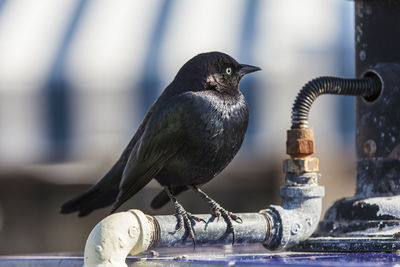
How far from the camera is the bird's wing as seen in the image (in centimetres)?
251

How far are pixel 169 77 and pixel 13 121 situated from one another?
1709 millimetres

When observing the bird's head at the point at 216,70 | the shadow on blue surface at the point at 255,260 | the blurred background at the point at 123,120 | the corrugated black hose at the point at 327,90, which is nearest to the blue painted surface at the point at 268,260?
the shadow on blue surface at the point at 255,260

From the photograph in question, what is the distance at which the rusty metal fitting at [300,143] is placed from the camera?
98.7 inches

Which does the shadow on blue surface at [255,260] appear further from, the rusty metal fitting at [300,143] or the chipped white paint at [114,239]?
the rusty metal fitting at [300,143]

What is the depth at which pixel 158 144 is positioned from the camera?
8.28 feet

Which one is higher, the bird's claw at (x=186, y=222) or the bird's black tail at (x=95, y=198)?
the bird's black tail at (x=95, y=198)

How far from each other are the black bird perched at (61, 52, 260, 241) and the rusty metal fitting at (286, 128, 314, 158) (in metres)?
0.16

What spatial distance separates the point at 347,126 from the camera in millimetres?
9039

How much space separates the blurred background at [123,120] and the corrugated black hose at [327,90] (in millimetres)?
5225

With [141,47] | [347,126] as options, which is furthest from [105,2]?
[347,126]

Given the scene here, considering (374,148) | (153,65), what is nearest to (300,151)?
(374,148)

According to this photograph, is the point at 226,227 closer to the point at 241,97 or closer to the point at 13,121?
the point at 241,97

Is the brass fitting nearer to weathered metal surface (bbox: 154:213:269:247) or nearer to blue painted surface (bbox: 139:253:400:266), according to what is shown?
weathered metal surface (bbox: 154:213:269:247)

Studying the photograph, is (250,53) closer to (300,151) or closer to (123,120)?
(123,120)
